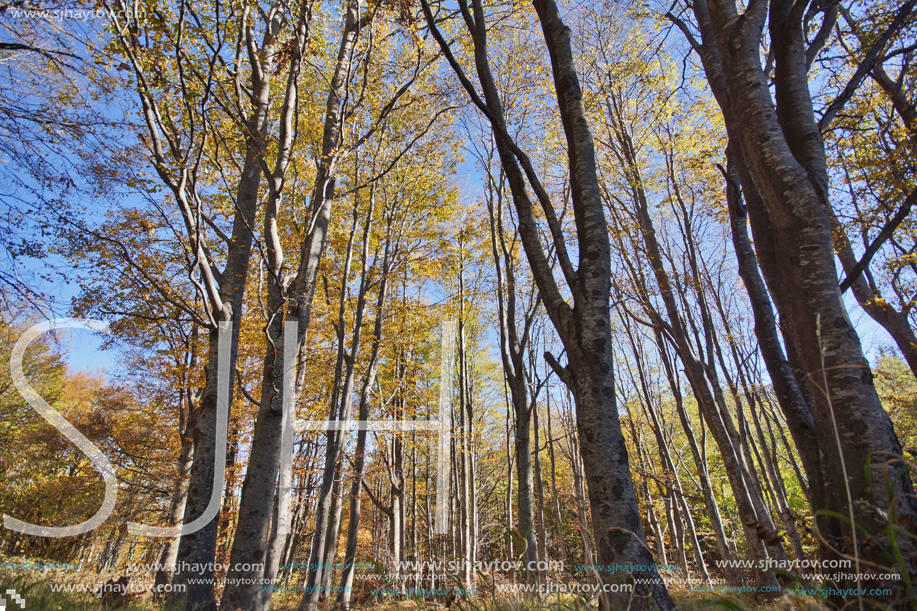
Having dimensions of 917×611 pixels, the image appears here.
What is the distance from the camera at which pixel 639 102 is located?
7754 millimetres

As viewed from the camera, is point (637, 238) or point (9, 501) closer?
point (637, 238)

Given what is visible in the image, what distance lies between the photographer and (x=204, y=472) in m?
4.13

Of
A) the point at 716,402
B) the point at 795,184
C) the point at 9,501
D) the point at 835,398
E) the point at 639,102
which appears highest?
the point at 639,102

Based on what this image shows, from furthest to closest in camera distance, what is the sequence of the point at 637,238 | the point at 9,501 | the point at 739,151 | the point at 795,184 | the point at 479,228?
the point at 9,501 → the point at 479,228 → the point at 637,238 → the point at 739,151 → the point at 795,184

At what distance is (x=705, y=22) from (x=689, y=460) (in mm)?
24418

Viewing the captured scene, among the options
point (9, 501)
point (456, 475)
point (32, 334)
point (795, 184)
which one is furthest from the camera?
point (456, 475)

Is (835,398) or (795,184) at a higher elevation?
(795,184)

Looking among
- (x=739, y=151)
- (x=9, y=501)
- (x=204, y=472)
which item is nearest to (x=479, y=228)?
(x=739, y=151)

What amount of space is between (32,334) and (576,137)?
7.93 metres

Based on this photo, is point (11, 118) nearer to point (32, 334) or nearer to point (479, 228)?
point (32, 334)

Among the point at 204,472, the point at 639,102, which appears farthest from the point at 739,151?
the point at 204,472

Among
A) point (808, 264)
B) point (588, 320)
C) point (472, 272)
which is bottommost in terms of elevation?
point (588, 320)

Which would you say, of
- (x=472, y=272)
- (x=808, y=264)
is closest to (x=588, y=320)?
(x=808, y=264)

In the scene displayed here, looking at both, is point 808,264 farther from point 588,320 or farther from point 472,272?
point 472,272
